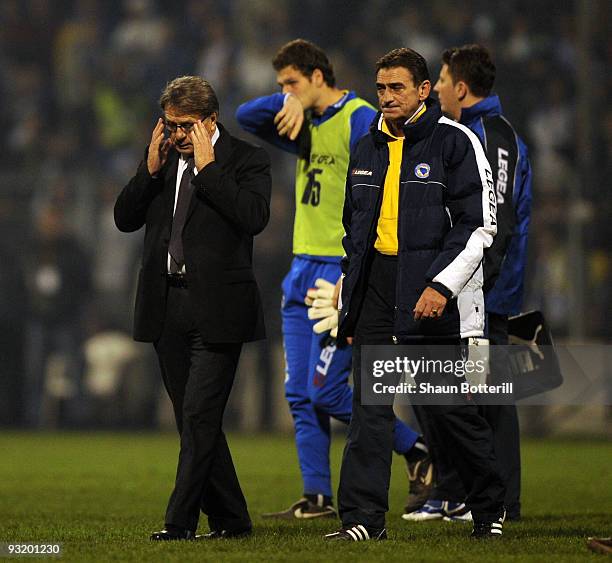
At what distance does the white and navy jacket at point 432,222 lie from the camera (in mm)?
5145

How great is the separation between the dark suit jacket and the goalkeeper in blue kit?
1.32 m

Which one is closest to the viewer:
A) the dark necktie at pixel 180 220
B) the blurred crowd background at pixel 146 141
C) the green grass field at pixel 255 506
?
the green grass field at pixel 255 506

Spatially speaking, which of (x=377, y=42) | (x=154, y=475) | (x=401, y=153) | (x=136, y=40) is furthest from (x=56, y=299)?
(x=401, y=153)

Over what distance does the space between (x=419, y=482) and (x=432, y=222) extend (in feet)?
7.08

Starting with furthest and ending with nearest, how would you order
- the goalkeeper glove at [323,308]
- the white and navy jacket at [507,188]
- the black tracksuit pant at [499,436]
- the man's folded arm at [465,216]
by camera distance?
the goalkeeper glove at [323,308]
the black tracksuit pant at [499,436]
the white and navy jacket at [507,188]
the man's folded arm at [465,216]

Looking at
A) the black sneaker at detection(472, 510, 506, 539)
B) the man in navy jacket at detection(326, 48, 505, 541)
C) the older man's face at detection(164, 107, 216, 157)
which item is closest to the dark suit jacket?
the older man's face at detection(164, 107, 216, 157)

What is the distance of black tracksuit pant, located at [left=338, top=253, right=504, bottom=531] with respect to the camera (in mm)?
5199

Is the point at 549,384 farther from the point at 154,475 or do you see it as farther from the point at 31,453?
the point at 31,453

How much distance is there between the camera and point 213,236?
210 inches

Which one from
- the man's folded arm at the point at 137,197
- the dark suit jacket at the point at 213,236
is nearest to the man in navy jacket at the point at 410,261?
the dark suit jacket at the point at 213,236

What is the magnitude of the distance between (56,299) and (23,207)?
132cm

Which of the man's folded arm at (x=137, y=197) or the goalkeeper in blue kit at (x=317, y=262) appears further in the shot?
the goalkeeper in blue kit at (x=317, y=262)

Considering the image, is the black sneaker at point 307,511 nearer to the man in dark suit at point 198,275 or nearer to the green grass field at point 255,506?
the green grass field at point 255,506

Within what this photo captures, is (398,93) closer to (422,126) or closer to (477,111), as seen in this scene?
(422,126)
